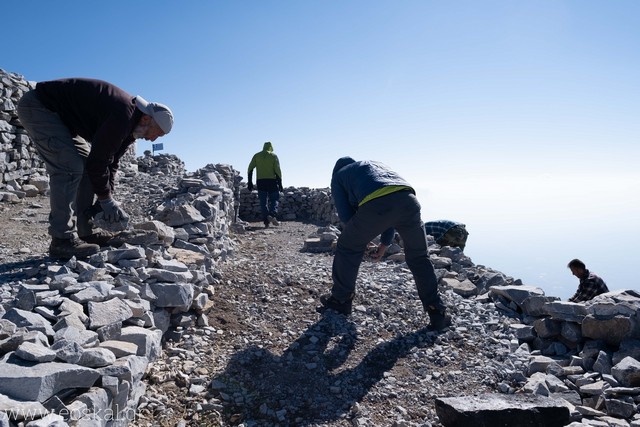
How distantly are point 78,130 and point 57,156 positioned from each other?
15.2 inches

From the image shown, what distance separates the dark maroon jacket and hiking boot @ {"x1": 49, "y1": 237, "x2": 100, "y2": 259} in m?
0.62

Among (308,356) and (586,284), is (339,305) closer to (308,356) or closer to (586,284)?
(308,356)

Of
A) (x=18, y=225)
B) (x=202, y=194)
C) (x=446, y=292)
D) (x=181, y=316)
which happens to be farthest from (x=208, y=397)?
(x=18, y=225)

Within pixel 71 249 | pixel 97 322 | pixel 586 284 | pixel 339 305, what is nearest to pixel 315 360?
pixel 339 305

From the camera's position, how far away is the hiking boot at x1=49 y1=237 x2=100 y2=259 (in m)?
4.34

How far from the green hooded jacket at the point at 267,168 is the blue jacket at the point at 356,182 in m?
7.10

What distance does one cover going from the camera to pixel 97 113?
4199 mm

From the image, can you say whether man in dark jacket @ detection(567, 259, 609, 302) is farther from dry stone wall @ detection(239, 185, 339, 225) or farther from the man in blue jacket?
dry stone wall @ detection(239, 185, 339, 225)

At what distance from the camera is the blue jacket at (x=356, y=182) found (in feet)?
14.5

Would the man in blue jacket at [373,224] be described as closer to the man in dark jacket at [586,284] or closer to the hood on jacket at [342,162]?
the hood on jacket at [342,162]

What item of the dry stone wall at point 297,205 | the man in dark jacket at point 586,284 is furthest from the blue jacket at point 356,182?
the dry stone wall at point 297,205

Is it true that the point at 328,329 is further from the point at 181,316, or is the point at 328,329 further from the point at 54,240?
the point at 54,240

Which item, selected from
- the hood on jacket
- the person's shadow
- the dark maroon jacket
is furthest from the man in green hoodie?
the person's shadow

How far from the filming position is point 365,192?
440 centimetres
